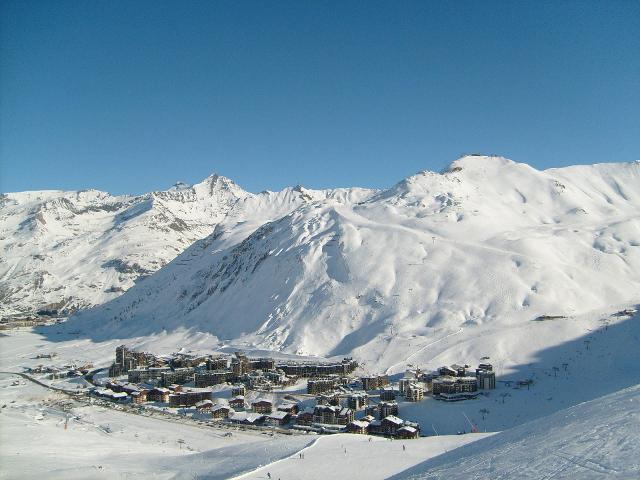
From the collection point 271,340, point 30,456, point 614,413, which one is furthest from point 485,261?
point 614,413

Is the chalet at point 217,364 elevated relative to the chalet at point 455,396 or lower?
elevated

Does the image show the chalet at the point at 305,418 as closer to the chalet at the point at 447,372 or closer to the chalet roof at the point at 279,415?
the chalet roof at the point at 279,415

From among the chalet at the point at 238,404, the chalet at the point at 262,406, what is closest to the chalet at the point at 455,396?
the chalet at the point at 262,406

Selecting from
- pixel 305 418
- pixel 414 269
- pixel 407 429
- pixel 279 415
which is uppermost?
pixel 414 269

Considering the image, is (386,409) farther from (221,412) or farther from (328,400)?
(221,412)

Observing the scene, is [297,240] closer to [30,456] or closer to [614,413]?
[30,456]

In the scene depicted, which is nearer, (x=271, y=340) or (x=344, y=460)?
(x=344, y=460)

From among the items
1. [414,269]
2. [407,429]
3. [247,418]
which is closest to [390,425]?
[407,429]
